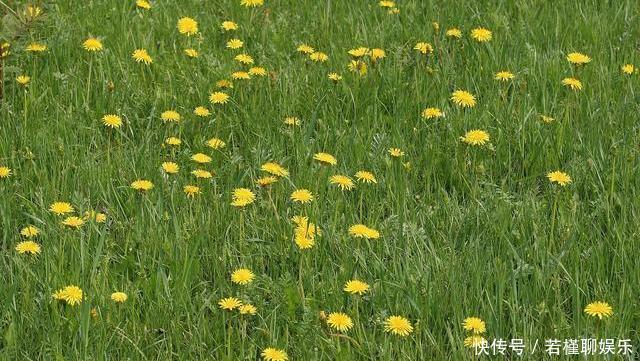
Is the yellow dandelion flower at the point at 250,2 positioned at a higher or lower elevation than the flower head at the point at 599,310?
higher

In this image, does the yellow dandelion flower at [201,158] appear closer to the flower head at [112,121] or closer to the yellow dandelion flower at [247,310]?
the flower head at [112,121]

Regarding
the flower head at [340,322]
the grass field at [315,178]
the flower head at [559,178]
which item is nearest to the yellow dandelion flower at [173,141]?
the grass field at [315,178]

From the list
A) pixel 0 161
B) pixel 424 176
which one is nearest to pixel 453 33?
pixel 424 176

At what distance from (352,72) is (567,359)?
5.61 ft

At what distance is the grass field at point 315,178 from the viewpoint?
2.65 m

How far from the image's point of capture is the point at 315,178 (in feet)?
10.8

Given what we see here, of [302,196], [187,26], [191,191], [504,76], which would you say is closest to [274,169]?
[302,196]

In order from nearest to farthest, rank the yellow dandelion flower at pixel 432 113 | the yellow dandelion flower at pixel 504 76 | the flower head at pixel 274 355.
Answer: the flower head at pixel 274 355 → the yellow dandelion flower at pixel 432 113 → the yellow dandelion flower at pixel 504 76

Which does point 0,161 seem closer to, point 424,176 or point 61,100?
point 61,100

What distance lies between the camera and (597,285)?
9.24ft

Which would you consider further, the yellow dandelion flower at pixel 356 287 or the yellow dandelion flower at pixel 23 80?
the yellow dandelion flower at pixel 23 80

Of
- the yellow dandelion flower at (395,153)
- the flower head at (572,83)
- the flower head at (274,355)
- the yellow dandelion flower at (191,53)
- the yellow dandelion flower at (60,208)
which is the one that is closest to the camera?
the flower head at (274,355)

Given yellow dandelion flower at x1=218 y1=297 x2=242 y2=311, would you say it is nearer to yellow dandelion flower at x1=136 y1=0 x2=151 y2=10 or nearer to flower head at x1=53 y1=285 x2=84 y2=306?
flower head at x1=53 y1=285 x2=84 y2=306

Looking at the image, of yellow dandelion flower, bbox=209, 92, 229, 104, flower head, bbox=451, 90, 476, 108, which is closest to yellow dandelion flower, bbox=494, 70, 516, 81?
flower head, bbox=451, 90, 476, 108
